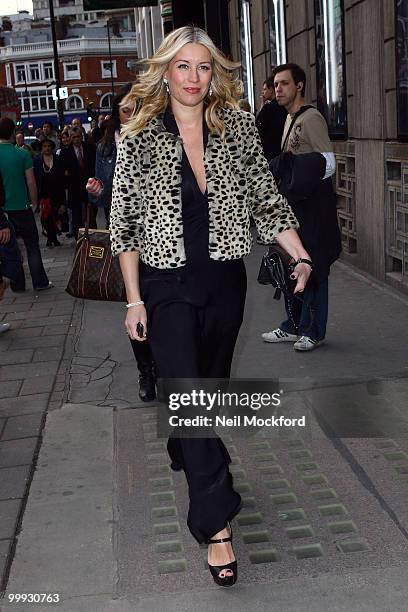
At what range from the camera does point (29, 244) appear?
10.4m

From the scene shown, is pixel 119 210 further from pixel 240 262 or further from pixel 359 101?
pixel 359 101

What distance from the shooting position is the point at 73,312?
29.6 ft

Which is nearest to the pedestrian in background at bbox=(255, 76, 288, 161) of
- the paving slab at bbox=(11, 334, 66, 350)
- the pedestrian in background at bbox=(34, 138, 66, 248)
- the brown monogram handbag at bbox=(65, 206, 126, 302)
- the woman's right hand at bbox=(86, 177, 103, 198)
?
the paving slab at bbox=(11, 334, 66, 350)

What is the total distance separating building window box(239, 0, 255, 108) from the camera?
16.6 m

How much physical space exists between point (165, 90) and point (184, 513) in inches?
71.1

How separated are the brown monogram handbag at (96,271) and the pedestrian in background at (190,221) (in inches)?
95.4

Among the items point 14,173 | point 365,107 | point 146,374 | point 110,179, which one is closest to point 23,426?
point 146,374

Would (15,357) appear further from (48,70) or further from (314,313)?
(48,70)

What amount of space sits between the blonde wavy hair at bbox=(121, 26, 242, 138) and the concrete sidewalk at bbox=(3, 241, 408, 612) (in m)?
1.64

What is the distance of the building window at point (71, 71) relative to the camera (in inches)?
4265

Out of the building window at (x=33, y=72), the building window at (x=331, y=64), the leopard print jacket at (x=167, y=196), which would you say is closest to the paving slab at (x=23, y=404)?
the leopard print jacket at (x=167, y=196)

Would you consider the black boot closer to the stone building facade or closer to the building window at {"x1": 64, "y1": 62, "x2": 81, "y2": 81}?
the stone building facade

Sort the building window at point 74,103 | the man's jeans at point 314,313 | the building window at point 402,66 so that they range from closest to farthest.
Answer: the man's jeans at point 314,313 → the building window at point 402,66 → the building window at point 74,103

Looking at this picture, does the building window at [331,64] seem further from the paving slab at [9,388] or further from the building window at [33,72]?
the building window at [33,72]
